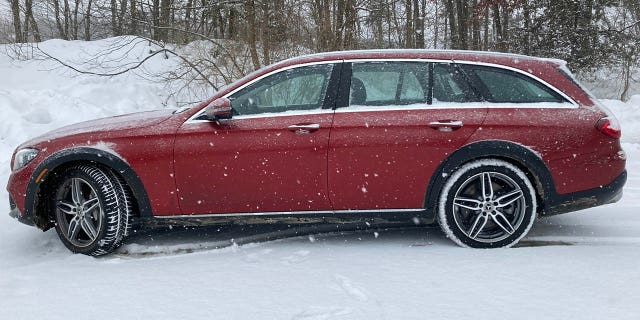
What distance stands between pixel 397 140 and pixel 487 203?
833mm

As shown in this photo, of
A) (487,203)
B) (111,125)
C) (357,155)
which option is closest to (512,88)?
(487,203)

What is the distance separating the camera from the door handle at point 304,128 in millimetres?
4195

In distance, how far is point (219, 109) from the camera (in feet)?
13.8

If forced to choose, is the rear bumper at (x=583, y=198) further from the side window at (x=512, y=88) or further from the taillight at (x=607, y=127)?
the side window at (x=512, y=88)

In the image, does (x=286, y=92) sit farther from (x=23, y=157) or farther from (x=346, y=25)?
(x=346, y=25)

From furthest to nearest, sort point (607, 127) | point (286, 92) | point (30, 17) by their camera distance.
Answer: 1. point (30, 17)
2. point (286, 92)
3. point (607, 127)

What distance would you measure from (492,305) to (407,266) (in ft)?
2.62

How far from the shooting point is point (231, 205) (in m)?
4.32

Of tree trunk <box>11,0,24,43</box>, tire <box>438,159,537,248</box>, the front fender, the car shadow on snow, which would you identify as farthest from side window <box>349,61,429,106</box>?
tree trunk <box>11,0,24,43</box>

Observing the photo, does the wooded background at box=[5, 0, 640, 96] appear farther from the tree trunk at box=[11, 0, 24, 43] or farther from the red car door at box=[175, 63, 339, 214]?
the red car door at box=[175, 63, 339, 214]

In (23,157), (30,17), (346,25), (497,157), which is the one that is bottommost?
(497,157)

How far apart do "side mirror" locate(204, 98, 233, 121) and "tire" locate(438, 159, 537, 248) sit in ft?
5.73

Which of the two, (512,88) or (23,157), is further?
(23,157)

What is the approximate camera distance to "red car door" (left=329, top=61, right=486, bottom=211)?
4148 millimetres
